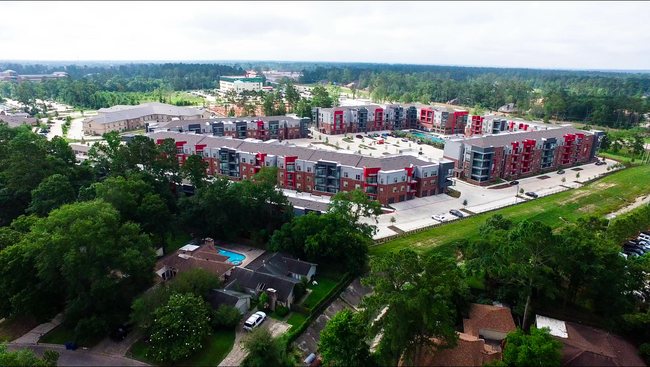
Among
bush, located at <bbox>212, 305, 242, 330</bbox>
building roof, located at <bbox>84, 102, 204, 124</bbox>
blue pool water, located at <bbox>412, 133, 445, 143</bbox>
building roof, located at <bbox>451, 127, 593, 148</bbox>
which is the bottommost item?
bush, located at <bbox>212, 305, 242, 330</bbox>

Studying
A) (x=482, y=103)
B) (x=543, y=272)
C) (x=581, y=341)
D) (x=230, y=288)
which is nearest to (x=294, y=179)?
(x=230, y=288)

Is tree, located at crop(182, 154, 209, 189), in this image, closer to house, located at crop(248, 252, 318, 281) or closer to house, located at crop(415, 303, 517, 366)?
house, located at crop(248, 252, 318, 281)

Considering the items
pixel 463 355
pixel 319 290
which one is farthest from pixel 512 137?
pixel 463 355

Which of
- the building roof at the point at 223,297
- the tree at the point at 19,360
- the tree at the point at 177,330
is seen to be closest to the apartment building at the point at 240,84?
the building roof at the point at 223,297

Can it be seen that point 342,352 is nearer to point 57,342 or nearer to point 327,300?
point 327,300

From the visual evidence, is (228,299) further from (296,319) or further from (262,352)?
(262,352)

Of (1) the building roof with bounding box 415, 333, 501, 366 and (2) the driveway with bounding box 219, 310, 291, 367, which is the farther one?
(2) the driveway with bounding box 219, 310, 291, 367

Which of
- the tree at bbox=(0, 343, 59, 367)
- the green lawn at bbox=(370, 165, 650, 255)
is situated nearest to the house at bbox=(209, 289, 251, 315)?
the tree at bbox=(0, 343, 59, 367)
